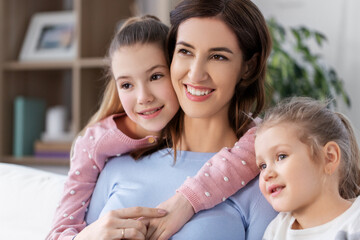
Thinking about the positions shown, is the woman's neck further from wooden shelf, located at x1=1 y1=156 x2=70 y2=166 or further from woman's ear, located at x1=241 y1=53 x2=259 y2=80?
wooden shelf, located at x1=1 y1=156 x2=70 y2=166

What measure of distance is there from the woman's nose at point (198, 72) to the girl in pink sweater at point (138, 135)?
0.43 feet

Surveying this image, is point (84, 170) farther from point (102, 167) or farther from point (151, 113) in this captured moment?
point (151, 113)

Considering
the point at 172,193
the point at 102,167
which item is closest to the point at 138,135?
the point at 102,167

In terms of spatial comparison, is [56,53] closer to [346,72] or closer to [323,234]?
[346,72]

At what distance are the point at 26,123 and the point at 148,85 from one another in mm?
2135

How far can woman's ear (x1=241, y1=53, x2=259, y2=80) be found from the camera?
4.91 feet

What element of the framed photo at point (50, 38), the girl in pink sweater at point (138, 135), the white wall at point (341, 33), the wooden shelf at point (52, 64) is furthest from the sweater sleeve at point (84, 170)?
the white wall at point (341, 33)

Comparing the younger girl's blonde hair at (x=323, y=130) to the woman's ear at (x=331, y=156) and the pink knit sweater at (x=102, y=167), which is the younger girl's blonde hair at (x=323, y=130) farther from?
the pink knit sweater at (x=102, y=167)

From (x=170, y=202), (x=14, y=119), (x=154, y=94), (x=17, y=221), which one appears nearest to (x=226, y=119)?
(x=154, y=94)

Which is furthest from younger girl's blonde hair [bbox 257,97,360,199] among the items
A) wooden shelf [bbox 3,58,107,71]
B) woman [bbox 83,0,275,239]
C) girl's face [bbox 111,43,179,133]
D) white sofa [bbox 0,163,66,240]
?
wooden shelf [bbox 3,58,107,71]

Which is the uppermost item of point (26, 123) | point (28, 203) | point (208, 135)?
point (208, 135)

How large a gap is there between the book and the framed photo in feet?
0.93

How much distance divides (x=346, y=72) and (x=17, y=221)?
7.43ft

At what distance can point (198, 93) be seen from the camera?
1431 mm
